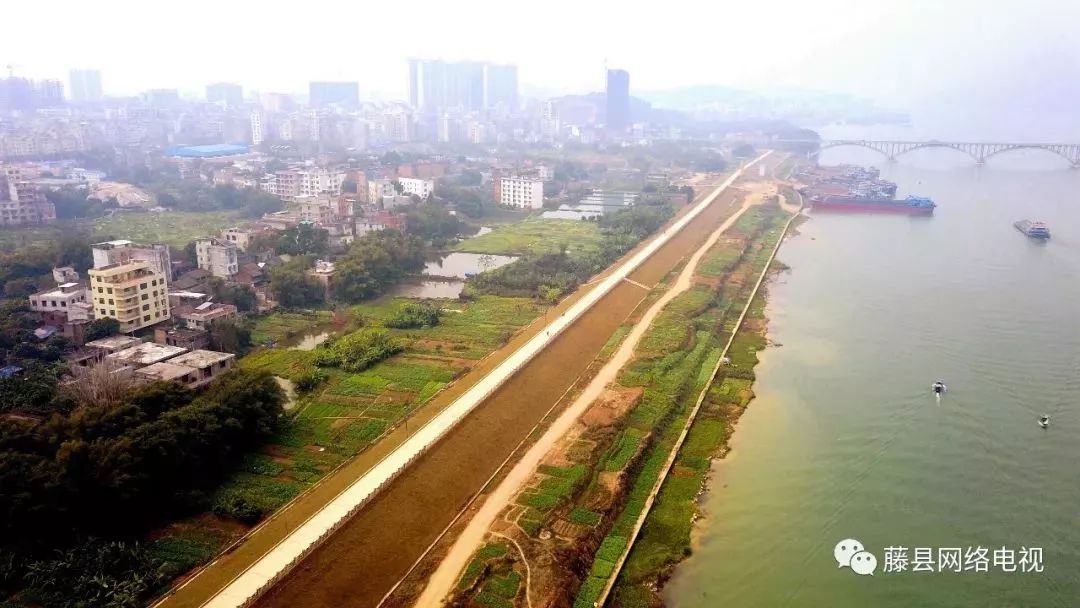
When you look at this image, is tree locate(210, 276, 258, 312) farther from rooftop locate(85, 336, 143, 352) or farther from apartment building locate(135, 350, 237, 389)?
apartment building locate(135, 350, 237, 389)

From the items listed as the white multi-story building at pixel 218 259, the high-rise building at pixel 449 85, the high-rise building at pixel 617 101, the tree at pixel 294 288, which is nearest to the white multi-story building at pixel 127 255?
the white multi-story building at pixel 218 259

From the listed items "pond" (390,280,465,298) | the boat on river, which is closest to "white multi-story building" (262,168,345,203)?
"pond" (390,280,465,298)

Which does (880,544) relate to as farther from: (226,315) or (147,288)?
(147,288)

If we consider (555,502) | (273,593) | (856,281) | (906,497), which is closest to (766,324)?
(856,281)

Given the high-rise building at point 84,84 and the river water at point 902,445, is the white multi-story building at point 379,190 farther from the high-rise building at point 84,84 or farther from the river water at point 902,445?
the high-rise building at point 84,84

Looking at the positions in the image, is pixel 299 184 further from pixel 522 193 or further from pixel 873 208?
pixel 873 208
